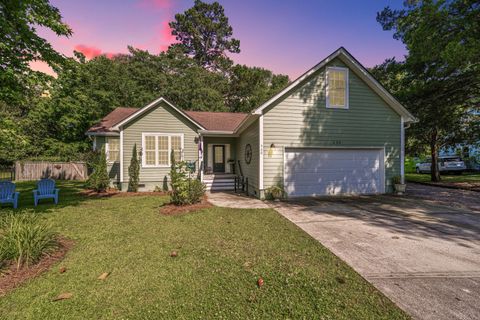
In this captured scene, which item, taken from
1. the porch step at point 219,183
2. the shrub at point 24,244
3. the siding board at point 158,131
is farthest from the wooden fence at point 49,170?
the shrub at point 24,244

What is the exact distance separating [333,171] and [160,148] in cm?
882

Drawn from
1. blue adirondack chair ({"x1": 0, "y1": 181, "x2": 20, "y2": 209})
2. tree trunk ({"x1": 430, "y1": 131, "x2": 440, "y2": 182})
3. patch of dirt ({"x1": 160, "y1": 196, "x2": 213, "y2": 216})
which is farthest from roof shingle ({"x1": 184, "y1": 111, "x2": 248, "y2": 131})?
tree trunk ({"x1": 430, "y1": 131, "x2": 440, "y2": 182})

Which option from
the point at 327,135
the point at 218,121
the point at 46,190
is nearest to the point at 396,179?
the point at 327,135

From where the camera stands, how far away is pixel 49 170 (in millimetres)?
17750

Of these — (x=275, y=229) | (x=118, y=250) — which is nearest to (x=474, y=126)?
(x=275, y=229)

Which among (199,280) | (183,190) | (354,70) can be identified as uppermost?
(354,70)

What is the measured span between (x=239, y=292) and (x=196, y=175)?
10.0m

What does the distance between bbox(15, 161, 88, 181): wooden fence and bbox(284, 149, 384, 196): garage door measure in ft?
55.4

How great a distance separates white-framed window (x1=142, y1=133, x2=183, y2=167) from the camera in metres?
12.1

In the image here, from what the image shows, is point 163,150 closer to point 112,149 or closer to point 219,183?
point 112,149

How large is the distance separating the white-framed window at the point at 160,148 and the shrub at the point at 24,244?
8.02 metres

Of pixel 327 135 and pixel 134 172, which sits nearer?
pixel 327 135

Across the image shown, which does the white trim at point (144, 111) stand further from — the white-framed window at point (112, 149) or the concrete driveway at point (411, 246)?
the concrete driveway at point (411, 246)

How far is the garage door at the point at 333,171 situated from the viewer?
984cm
